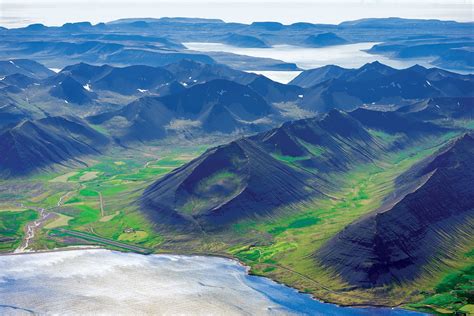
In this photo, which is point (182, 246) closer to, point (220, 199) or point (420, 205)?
point (220, 199)

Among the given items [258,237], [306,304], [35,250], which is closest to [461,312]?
[306,304]

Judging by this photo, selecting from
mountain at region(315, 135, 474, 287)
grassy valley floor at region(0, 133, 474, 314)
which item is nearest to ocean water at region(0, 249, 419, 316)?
grassy valley floor at region(0, 133, 474, 314)

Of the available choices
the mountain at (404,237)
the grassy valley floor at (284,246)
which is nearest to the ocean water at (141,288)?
the grassy valley floor at (284,246)

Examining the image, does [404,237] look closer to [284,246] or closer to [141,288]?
[284,246]

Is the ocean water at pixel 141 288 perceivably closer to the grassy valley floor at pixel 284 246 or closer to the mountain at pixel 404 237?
the grassy valley floor at pixel 284 246

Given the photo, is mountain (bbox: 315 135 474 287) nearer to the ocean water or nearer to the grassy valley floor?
the grassy valley floor

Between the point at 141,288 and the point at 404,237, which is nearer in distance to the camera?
the point at 141,288

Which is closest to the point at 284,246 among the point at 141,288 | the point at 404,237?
the point at 404,237
